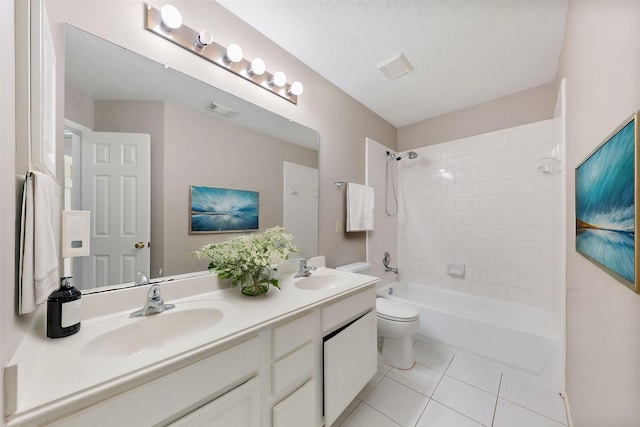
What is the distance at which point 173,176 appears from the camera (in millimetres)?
1174

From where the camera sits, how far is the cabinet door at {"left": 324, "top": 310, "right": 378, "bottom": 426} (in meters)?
1.21

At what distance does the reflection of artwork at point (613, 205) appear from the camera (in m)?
0.57

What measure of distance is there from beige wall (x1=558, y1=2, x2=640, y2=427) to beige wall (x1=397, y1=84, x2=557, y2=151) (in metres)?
0.90

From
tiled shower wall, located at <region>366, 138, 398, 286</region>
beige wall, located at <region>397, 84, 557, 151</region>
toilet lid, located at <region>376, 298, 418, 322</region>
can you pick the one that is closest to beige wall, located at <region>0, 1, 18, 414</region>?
toilet lid, located at <region>376, 298, 418, 322</region>

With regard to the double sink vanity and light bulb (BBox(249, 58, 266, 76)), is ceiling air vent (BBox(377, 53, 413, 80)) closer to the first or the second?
light bulb (BBox(249, 58, 266, 76))

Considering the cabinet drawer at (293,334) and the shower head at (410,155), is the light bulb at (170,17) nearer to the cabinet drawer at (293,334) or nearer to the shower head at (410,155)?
the cabinet drawer at (293,334)

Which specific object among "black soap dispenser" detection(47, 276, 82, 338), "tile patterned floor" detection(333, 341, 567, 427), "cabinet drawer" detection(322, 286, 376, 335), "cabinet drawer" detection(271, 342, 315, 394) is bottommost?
"tile patterned floor" detection(333, 341, 567, 427)

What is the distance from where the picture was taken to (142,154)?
1090 mm

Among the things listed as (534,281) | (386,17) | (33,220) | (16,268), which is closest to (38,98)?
(33,220)

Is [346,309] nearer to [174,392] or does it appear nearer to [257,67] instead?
[174,392]

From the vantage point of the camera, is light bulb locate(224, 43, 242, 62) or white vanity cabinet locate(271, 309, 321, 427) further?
light bulb locate(224, 43, 242, 62)

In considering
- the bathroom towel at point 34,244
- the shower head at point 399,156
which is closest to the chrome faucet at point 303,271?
the bathroom towel at point 34,244

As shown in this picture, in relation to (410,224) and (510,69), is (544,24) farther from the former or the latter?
(410,224)

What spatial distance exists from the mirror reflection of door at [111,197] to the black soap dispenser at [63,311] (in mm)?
187
